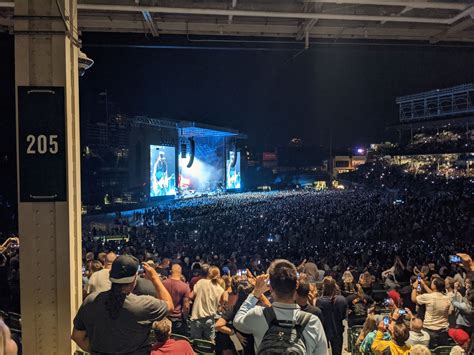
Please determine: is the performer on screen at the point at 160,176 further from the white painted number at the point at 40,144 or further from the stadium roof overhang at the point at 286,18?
the white painted number at the point at 40,144

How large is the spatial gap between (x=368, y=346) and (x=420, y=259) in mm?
6885

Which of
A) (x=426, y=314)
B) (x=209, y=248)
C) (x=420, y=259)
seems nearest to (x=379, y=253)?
(x=420, y=259)

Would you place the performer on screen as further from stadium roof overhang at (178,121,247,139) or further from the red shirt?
the red shirt

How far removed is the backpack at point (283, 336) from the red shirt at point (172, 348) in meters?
0.80

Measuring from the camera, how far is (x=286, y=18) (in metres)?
5.58

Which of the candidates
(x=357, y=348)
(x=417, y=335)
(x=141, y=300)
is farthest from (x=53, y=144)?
(x=417, y=335)

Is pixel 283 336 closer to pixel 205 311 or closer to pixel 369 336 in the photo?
pixel 369 336

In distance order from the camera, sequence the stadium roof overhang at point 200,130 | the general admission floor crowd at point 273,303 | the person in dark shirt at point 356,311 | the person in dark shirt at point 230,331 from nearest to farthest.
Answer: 1. the general admission floor crowd at point 273,303
2. the person in dark shirt at point 230,331
3. the person in dark shirt at point 356,311
4. the stadium roof overhang at point 200,130

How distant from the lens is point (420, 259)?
33.1 feet

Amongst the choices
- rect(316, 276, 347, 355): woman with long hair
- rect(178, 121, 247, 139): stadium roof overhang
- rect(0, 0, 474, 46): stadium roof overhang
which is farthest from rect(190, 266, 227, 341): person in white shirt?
rect(178, 121, 247, 139): stadium roof overhang

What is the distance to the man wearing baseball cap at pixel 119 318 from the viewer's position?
235 cm

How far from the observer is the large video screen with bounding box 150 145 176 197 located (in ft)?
108

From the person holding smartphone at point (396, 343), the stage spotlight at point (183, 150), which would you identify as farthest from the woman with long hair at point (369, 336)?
the stage spotlight at point (183, 150)

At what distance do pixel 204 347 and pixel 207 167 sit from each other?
44.0 meters
